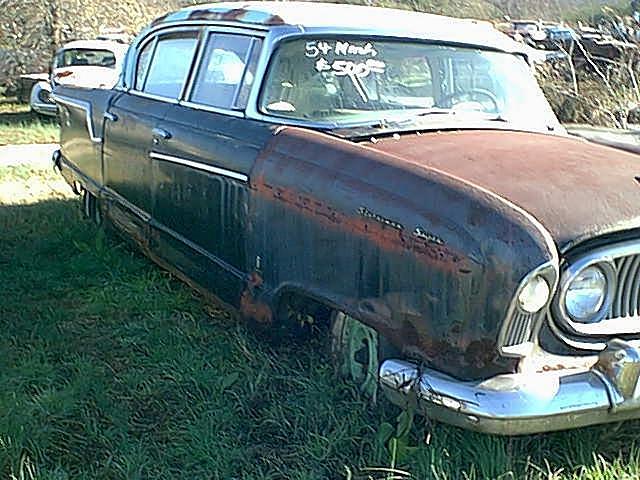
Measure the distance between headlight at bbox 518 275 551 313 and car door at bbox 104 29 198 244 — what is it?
8.52 ft

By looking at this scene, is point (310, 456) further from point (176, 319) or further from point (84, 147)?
point (84, 147)

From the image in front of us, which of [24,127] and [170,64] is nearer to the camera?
[170,64]

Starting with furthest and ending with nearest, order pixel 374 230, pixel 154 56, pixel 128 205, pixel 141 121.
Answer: pixel 154 56
pixel 128 205
pixel 141 121
pixel 374 230

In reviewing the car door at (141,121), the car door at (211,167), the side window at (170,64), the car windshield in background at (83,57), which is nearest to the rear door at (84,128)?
the car door at (141,121)

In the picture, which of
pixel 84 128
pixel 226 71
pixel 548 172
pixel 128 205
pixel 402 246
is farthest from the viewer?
pixel 84 128

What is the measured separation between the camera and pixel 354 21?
14.4ft

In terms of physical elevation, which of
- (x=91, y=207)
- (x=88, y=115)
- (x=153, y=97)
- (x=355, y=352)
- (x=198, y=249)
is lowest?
(x=91, y=207)

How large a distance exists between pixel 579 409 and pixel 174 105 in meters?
2.89

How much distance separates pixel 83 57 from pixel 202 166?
35.8 ft

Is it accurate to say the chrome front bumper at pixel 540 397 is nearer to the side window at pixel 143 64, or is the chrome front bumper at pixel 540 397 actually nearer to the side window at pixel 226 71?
the side window at pixel 226 71

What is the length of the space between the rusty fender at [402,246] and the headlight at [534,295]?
50mm

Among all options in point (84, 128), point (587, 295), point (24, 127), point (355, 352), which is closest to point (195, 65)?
point (84, 128)

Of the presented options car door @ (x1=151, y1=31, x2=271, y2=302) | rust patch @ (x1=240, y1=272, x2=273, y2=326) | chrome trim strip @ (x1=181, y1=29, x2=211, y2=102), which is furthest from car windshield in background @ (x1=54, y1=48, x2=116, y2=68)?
rust patch @ (x1=240, y1=272, x2=273, y2=326)

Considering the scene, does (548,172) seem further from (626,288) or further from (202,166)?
(202,166)
